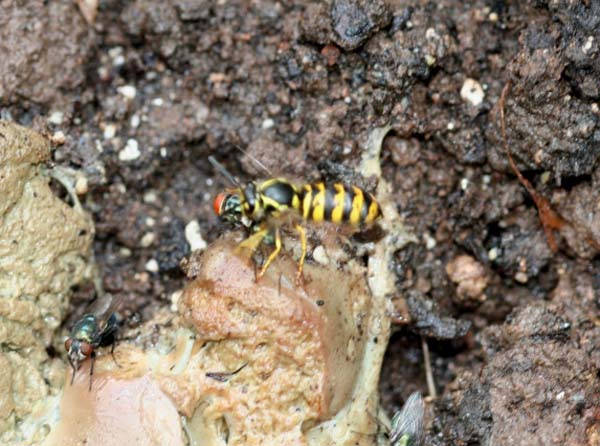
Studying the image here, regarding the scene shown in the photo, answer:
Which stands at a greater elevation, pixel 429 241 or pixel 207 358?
pixel 429 241

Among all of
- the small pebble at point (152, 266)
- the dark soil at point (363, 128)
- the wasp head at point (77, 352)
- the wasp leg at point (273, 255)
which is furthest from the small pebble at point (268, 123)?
the wasp head at point (77, 352)

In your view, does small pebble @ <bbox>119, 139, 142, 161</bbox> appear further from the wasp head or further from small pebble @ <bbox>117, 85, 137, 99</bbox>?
the wasp head

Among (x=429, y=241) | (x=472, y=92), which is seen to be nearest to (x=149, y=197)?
(x=429, y=241)

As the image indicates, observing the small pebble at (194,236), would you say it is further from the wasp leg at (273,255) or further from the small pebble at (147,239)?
the wasp leg at (273,255)

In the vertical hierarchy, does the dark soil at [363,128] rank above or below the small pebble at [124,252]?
above

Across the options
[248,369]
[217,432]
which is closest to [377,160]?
[248,369]

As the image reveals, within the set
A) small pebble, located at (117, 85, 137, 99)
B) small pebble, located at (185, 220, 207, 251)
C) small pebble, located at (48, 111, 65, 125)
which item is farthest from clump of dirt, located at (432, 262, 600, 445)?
small pebble, located at (48, 111, 65, 125)

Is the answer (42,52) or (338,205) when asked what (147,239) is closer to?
(42,52)
